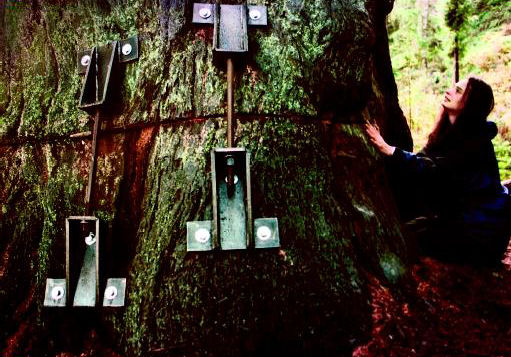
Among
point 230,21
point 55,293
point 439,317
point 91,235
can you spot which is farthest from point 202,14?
point 439,317

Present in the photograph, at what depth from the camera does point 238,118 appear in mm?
1832

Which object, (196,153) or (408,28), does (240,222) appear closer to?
(196,153)

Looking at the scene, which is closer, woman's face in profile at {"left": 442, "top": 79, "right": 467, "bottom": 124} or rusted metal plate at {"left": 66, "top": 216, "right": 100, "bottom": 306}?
rusted metal plate at {"left": 66, "top": 216, "right": 100, "bottom": 306}

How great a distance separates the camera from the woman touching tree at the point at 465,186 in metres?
2.74

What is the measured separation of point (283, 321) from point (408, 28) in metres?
14.2

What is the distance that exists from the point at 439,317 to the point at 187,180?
158 cm

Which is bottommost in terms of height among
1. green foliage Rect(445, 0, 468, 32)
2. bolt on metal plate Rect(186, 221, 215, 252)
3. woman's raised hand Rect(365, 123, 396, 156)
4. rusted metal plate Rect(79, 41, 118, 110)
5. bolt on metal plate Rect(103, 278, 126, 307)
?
bolt on metal plate Rect(103, 278, 126, 307)

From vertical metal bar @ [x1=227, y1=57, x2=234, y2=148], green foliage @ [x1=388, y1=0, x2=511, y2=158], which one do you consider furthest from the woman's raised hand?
green foliage @ [x1=388, y1=0, x2=511, y2=158]

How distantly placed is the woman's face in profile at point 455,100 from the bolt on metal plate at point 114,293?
2.84 metres

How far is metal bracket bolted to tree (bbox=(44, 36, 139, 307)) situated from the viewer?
1704mm

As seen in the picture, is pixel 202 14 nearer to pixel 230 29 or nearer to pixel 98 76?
pixel 230 29

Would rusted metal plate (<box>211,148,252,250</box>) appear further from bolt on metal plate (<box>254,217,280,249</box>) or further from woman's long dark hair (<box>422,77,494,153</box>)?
woman's long dark hair (<box>422,77,494,153</box>)

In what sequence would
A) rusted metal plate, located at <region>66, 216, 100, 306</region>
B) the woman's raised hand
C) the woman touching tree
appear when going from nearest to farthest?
rusted metal plate, located at <region>66, 216, 100, 306</region>, the woman's raised hand, the woman touching tree

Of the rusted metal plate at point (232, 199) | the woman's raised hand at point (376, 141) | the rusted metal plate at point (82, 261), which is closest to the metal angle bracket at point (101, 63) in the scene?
the rusted metal plate at point (82, 261)
